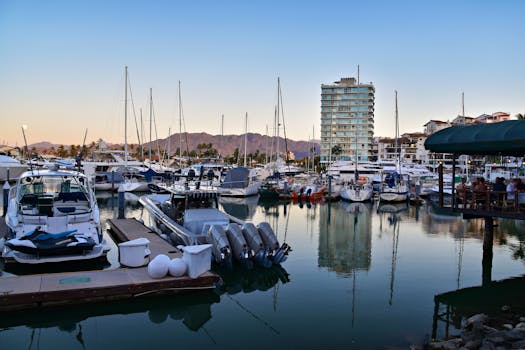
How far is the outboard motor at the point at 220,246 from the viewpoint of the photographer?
53.1ft

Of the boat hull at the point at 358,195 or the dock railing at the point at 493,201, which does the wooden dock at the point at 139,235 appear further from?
the boat hull at the point at 358,195

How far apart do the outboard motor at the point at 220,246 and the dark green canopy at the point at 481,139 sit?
8.06 metres

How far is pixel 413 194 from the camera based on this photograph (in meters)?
46.0

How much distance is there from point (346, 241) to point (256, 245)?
30.5 ft

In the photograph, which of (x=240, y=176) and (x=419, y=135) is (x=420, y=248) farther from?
(x=419, y=135)

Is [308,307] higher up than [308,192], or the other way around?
[308,192]

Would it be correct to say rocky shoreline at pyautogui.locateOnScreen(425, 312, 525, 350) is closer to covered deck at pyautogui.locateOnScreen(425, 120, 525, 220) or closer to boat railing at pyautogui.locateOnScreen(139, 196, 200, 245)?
covered deck at pyautogui.locateOnScreen(425, 120, 525, 220)

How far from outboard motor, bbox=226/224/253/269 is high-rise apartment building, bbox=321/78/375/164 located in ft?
407

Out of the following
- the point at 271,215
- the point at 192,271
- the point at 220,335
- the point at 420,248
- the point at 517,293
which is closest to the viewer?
the point at 220,335

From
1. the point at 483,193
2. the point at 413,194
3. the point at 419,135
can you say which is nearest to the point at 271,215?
the point at 413,194

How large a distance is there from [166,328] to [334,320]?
4.34 metres

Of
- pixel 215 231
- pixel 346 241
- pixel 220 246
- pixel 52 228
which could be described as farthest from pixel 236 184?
pixel 52 228

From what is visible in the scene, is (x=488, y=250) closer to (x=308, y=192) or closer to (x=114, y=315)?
(x=114, y=315)

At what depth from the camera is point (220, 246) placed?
16.3 meters
